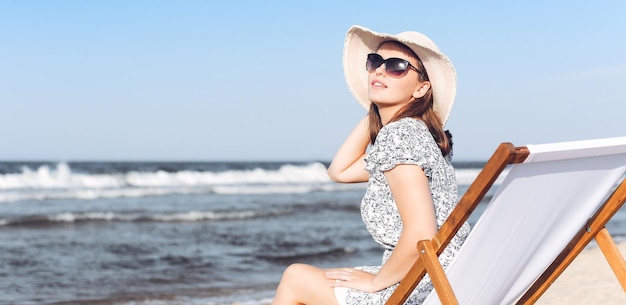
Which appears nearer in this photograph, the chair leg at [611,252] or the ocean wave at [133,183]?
the chair leg at [611,252]

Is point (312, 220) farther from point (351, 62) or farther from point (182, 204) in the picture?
point (351, 62)

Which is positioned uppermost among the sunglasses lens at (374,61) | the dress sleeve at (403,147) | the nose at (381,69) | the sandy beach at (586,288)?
the sandy beach at (586,288)

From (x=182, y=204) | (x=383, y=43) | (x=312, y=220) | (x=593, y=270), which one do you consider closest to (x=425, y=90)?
(x=383, y=43)

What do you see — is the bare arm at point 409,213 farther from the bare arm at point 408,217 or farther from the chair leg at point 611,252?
the chair leg at point 611,252

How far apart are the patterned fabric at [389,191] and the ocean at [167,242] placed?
4351 millimetres

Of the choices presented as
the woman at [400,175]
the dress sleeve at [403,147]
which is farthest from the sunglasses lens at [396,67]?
the dress sleeve at [403,147]

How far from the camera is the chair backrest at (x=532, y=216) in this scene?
7.19ft

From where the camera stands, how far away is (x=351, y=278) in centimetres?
266

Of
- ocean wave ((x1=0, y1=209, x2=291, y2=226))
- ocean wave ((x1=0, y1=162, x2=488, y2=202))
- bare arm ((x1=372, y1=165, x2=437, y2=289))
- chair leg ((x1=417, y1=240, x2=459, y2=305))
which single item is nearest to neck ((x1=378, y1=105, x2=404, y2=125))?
bare arm ((x1=372, y1=165, x2=437, y2=289))

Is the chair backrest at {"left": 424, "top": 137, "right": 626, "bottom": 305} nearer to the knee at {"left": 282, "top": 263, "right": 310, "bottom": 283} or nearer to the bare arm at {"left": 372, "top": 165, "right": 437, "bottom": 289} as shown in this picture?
the bare arm at {"left": 372, "top": 165, "right": 437, "bottom": 289}

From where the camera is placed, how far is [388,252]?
271 centimetres

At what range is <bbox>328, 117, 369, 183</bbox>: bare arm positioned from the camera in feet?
10.9

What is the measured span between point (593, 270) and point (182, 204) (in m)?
12.7

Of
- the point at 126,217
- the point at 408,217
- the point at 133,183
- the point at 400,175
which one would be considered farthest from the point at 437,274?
the point at 133,183
